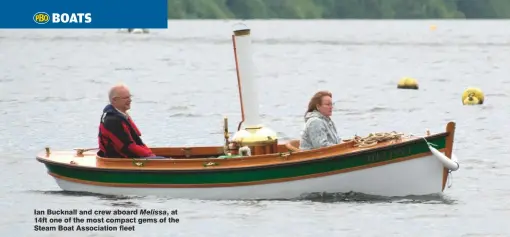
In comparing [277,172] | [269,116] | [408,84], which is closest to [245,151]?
[277,172]

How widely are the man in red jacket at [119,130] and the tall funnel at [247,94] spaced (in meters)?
1.55

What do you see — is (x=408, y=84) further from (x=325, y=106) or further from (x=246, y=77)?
(x=325, y=106)

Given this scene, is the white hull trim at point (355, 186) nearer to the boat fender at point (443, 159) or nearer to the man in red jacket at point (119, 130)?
the boat fender at point (443, 159)

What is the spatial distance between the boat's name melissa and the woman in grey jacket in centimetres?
81

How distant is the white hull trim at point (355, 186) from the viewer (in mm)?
23625

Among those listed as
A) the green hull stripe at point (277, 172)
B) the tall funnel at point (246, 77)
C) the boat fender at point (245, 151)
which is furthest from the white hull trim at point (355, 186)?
the tall funnel at point (246, 77)

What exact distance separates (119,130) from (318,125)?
3099mm

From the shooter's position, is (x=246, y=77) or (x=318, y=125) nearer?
(x=318, y=125)

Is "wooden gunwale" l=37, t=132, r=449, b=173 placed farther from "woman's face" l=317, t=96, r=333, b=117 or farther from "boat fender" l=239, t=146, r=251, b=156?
"woman's face" l=317, t=96, r=333, b=117

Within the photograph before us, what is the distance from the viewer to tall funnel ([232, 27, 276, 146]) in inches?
955

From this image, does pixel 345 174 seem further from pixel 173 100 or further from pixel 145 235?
pixel 173 100

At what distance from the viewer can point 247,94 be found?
24.4m

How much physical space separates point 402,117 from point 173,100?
1058 cm

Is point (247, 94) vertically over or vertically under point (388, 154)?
over
